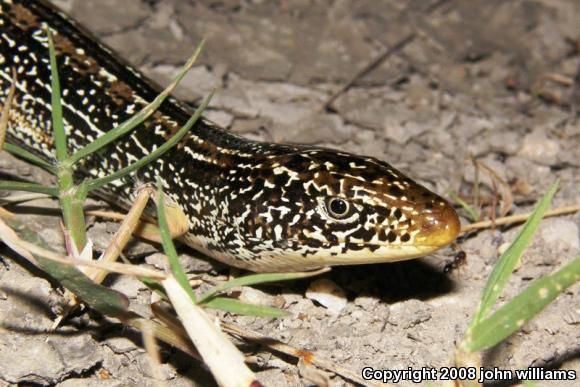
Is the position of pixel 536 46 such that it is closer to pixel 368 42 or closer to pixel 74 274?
pixel 368 42

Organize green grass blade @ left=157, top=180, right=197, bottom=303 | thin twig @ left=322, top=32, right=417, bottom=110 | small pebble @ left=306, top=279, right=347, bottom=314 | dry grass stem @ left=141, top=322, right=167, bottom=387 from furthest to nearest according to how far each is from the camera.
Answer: thin twig @ left=322, top=32, right=417, bottom=110 → small pebble @ left=306, top=279, right=347, bottom=314 → dry grass stem @ left=141, top=322, right=167, bottom=387 → green grass blade @ left=157, top=180, right=197, bottom=303

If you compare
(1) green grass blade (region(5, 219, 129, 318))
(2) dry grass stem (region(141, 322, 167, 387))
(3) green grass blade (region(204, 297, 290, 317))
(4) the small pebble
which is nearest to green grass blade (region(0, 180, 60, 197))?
(1) green grass blade (region(5, 219, 129, 318))

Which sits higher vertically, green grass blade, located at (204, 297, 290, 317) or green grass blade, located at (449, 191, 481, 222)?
green grass blade, located at (204, 297, 290, 317)

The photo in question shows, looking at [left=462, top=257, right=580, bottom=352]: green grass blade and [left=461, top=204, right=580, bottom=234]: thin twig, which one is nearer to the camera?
[left=462, top=257, right=580, bottom=352]: green grass blade

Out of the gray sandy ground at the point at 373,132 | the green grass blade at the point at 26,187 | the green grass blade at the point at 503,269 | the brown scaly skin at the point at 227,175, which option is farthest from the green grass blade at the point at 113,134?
the green grass blade at the point at 503,269

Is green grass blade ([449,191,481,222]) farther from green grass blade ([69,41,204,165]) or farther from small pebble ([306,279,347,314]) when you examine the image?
green grass blade ([69,41,204,165])

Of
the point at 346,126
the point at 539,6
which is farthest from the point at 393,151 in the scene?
the point at 539,6
